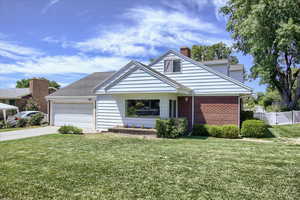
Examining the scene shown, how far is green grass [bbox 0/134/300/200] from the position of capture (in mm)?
3854

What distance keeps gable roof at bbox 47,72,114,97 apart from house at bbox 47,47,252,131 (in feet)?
3.70

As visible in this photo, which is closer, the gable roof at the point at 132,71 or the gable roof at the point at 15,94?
the gable roof at the point at 132,71

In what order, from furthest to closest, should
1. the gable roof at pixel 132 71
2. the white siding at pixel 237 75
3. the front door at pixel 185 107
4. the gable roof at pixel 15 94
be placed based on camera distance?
the gable roof at pixel 15 94 < the white siding at pixel 237 75 < the front door at pixel 185 107 < the gable roof at pixel 132 71

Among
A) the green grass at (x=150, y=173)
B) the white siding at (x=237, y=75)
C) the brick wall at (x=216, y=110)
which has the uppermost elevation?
the white siding at (x=237, y=75)

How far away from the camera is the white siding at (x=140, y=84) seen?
1082 cm

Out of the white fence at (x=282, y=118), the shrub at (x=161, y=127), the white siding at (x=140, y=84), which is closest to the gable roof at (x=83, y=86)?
the white siding at (x=140, y=84)

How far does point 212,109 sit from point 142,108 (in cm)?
464

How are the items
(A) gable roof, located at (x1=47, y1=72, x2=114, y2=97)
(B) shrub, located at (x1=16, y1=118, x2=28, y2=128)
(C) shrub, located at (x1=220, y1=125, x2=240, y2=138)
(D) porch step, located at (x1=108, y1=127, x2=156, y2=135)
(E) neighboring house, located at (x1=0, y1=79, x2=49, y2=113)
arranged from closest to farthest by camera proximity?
(C) shrub, located at (x1=220, y1=125, x2=240, y2=138) → (D) porch step, located at (x1=108, y1=127, x2=156, y2=135) → (A) gable roof, located at (x1=47, y1=72, x2=114, y2=97) → (B) shrub, located at (x1=16, y1=118, x2=28, y2=128) → (E) neighboring house, located at (x1=0, y1=79, x2=49, y2=113)

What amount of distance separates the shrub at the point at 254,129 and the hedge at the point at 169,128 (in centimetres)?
396

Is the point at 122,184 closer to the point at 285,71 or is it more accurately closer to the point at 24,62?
the point at 285,71

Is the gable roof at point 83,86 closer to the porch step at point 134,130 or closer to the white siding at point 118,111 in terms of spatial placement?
the white siding at point 118,111

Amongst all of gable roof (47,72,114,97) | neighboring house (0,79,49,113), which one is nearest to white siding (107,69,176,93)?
gable roof (47,72,114,97)

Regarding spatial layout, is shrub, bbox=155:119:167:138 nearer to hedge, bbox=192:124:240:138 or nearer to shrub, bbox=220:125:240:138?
hedge, bbox=192:124:240:138

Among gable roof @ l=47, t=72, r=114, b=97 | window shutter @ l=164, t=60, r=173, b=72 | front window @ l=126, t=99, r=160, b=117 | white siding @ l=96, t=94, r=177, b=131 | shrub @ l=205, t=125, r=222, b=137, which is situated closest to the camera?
shrub @ l=205, t=125, r=222, b=137
